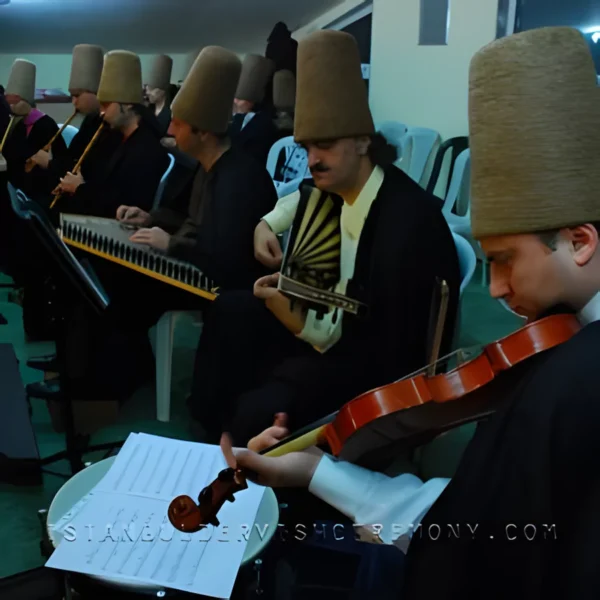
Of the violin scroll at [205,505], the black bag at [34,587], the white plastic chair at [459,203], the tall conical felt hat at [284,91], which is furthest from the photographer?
the tall conical felt hat at [284,91]

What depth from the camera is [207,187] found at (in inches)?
46.5

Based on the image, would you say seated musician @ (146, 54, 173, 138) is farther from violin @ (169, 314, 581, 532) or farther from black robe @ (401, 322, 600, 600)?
black robe @ (401, 322, 600, 600)

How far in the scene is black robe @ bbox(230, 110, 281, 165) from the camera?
3.63ft

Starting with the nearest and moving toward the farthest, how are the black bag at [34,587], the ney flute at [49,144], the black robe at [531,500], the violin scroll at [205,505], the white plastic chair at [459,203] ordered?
the black robe at [531,500]
the violin scroll at [205,505]
the black bag at [34,587]
the white plastic chair at [459,203]
the ney flute at [49,144]

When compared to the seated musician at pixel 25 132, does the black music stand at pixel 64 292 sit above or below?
below

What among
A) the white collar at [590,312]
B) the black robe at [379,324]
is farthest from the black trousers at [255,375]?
the white collar at [590,312]

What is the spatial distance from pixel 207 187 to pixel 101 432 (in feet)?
1.94

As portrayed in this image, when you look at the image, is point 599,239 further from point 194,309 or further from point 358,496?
point 194,309

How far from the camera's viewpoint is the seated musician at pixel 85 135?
1.16 meters

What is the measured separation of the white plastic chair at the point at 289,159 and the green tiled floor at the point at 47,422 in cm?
31

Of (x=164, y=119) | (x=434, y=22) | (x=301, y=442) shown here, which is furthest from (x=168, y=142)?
(x=301, y=442)

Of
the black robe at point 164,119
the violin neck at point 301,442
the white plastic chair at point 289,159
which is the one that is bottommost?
the violin neck at point 301,442

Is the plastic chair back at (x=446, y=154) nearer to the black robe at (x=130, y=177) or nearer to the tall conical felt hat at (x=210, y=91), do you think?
the tall conical felt hat at (x=210, y=91)

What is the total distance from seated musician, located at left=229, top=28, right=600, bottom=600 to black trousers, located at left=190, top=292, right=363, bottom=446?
0.40 m
